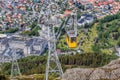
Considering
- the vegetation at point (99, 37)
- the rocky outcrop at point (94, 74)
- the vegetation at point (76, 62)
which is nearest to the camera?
the rocky outcrop at point (94, 74)

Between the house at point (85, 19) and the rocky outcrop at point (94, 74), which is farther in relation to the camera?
the house at point (85, 19)

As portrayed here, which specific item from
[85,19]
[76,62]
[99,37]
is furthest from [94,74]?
[85,19]

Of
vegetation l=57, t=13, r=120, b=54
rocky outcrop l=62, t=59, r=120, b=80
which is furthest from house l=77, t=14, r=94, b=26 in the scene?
rocky outcrop l=62, t=59, r=120, b=80

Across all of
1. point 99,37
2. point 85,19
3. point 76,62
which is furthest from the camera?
point 85,19

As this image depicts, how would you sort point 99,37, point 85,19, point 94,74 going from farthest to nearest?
point 85,19 < point 99,37 < point 94,74

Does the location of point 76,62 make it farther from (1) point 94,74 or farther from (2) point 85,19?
(2) point 85,19

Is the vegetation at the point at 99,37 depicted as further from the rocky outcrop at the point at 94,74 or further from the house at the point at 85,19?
the rocky outcrop at the point at 94,74

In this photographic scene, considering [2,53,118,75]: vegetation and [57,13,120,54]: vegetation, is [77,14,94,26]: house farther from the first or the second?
[2,53,118,75]: vegetation

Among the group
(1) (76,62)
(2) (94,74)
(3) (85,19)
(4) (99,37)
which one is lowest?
(3) (85,19)

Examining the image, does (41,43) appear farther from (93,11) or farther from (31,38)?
(93,11)

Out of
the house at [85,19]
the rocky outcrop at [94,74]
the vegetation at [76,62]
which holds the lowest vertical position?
the house at [85,19]

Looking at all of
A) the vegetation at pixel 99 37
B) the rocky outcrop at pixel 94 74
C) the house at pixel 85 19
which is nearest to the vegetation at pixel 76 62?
the vegetation at pixel 99 37

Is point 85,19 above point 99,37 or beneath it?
beneath

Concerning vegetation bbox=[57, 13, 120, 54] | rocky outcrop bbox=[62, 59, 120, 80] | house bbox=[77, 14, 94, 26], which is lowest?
house bbox=[77, 14, 94, 26]
